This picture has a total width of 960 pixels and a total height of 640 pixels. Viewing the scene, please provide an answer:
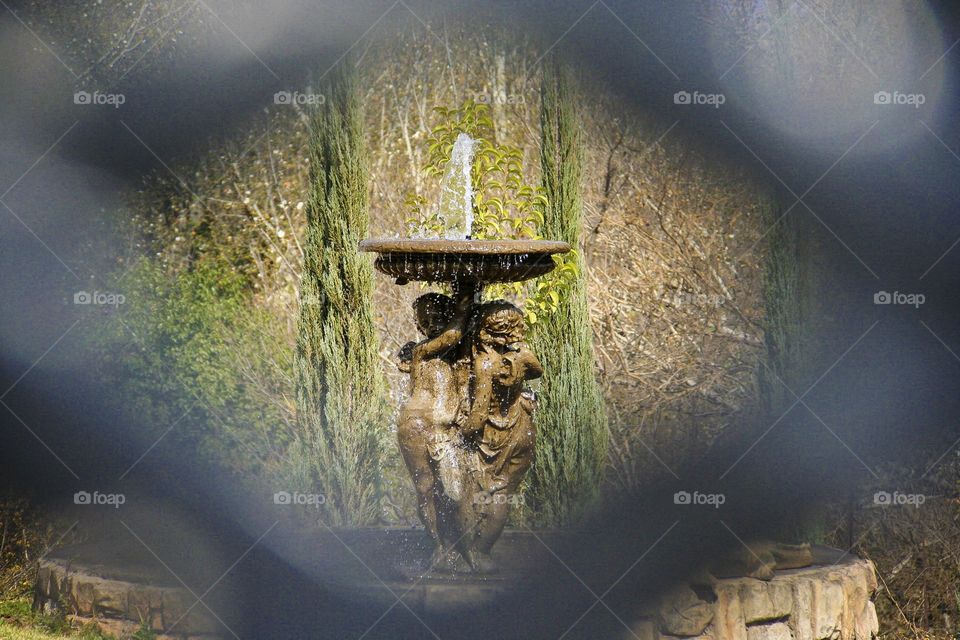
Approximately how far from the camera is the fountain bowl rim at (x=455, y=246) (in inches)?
180

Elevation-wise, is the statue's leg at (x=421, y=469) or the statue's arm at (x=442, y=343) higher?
the statue's arm at (x=442, y=343)

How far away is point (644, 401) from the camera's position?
825 cm

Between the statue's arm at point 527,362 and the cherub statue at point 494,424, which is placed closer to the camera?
the cherub statue at point 494,424

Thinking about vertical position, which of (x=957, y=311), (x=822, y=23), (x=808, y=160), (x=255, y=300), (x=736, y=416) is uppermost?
(x=822, y=23)

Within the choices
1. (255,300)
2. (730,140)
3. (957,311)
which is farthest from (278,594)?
(730,140)

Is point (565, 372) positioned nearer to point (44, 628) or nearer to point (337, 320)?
point (337, 320)

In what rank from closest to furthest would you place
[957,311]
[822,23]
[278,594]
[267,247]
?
[278,594] → [957,311] → [822,23] → [267,247]

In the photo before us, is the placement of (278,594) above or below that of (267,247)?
below

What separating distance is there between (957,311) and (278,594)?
4.43m

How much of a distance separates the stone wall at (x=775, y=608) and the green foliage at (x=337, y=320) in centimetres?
292

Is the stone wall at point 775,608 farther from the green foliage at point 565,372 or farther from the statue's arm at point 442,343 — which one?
the green foliage at point 565,372

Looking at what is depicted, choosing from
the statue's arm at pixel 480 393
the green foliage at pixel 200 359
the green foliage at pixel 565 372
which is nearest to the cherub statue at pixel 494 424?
the statue's arm at pixel 480 393

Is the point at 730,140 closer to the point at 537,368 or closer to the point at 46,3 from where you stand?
the point at 537,368

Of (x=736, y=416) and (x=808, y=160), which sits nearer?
(x=808, y=160)
